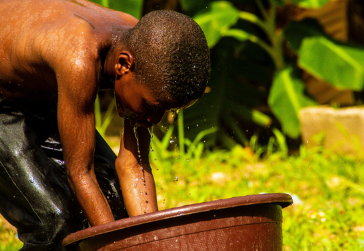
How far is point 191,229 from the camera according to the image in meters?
1.60

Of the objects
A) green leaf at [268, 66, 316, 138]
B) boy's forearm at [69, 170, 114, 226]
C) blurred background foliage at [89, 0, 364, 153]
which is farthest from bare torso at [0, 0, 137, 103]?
green leaf at [268, 66, 316, 138]

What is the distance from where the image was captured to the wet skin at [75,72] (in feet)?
5.98

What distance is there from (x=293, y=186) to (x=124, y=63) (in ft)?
8.32

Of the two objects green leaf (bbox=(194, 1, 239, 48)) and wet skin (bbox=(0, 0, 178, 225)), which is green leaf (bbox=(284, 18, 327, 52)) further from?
wet skin (bbox=(0, 0, 178, 225))

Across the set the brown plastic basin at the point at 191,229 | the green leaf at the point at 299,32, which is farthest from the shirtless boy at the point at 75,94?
the green leaf at the point at 299,32

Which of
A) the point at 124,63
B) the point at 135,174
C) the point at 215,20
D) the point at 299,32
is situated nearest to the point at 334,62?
the point at 299,32

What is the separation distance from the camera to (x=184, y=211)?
5.06 feet

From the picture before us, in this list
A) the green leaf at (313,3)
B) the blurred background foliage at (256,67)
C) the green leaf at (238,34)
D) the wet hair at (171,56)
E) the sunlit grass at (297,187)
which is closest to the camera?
the wet hair at (171,56)

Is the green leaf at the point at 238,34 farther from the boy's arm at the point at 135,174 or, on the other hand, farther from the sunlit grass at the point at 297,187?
the boy's arm at the point at 135,174

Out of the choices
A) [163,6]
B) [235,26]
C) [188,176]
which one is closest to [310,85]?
[235,26]

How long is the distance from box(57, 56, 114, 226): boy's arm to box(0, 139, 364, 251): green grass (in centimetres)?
126

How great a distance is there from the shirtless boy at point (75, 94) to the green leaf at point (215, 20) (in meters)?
3.09

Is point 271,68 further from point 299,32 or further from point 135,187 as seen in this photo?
point 135,187

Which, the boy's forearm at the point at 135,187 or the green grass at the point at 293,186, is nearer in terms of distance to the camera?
the boy's forearm at the point at 135,187
